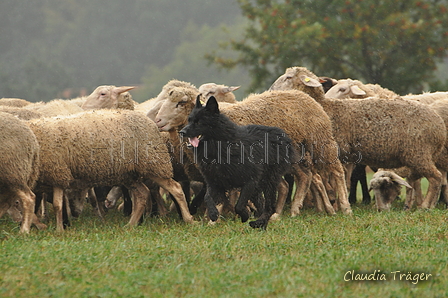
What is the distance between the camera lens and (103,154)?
7199 millimetres

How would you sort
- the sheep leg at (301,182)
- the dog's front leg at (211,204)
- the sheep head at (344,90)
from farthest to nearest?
the sheep head at (344,90) → the sheep leg at (301,182) → the dog's front leg at (211,204)

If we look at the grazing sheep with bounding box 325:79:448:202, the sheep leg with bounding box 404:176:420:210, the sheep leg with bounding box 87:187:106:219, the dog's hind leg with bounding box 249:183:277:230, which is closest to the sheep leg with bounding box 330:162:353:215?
the sheep leg with bounding box 404:176:420:210

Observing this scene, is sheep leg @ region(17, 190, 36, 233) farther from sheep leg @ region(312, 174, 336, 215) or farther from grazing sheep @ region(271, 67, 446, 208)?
grazing sheep @ region(271, 67, 446, 208)

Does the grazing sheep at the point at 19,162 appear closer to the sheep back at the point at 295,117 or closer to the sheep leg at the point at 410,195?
the sheep back at the point at 295,117

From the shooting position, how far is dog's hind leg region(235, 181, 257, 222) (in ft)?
21.5

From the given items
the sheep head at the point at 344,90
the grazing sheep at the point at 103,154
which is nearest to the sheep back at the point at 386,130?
the sheep head at the point at 344,90

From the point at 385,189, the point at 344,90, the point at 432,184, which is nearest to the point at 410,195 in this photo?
the point at 432,184

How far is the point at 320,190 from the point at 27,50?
44.3 m

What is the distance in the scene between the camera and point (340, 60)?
72.6 ft

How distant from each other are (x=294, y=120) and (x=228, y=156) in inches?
66.1

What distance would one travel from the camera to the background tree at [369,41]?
71.0 ft

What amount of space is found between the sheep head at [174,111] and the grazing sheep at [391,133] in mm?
2196

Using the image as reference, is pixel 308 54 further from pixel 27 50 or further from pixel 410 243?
pixel 27 50

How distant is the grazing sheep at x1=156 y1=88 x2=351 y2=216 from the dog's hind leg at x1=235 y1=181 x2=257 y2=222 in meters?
1.28
